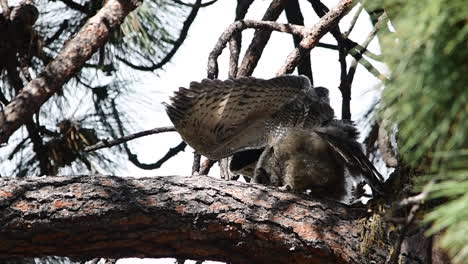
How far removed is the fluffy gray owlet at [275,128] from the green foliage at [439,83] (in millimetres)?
1411

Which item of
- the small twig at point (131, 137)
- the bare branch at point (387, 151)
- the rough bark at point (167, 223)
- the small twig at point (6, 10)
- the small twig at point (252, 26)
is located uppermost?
the small twig at point (252, 26)

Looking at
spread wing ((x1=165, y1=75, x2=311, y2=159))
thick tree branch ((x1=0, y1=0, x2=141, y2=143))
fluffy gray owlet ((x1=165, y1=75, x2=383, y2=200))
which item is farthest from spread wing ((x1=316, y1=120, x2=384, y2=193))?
thick tree branch ((x1=0, y1=0, x2=141, y2=143))

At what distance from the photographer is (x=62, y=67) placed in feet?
9.21

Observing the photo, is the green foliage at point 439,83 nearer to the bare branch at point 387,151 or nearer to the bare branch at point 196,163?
the bare branch at point 387,151

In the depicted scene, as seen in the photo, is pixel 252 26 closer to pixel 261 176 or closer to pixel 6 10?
pixel 261 176

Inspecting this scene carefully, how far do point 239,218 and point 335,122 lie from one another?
0.58 metres

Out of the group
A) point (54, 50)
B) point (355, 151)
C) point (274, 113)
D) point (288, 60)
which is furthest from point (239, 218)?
point (54, 50)

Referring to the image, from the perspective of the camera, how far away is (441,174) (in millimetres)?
1000

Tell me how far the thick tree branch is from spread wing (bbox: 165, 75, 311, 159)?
1.43 feet

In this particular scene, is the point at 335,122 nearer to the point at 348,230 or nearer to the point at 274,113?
the point at 274,113

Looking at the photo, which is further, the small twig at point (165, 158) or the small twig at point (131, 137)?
the small twig at point (165, 158)

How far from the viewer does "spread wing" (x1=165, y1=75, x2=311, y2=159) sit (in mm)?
2494

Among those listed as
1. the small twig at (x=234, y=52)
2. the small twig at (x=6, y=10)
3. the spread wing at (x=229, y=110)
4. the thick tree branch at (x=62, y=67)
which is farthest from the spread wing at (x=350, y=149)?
the small twig at (x=6, y=10)

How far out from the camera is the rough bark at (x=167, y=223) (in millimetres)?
2100
